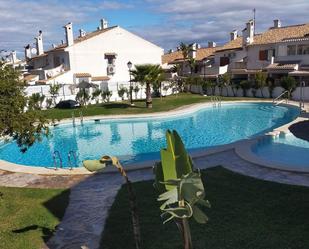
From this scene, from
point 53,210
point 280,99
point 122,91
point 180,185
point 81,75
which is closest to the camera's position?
point 180,185

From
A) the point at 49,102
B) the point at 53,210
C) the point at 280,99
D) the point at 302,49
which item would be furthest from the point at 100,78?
the point at 53,210

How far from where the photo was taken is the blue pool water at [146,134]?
22062 millimetres

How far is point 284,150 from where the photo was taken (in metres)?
18.4

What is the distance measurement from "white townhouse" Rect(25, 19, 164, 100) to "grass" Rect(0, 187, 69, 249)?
30953 millimetres

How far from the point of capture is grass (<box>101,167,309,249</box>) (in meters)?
7.93

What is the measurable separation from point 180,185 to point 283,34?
47.5 meters

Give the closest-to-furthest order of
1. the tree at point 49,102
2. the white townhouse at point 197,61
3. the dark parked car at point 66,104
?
the dark parked car at point 66,104
the tree at point 49,102
the white townhouse at point 197,61

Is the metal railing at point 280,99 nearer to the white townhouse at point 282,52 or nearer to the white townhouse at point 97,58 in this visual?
the white townhouse at point 282,52

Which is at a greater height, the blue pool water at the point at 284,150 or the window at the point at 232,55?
the window at the point at 232,55

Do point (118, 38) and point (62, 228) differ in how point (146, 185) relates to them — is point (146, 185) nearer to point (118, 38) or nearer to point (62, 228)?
point (62, 228)

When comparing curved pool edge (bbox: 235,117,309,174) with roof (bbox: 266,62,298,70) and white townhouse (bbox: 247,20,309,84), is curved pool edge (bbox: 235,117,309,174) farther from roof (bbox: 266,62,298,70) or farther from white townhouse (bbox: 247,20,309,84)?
white townhouse (bbox: 247,20,309,84)

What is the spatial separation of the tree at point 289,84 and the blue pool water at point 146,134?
317 cm

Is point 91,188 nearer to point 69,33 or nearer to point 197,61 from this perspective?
point 69,33

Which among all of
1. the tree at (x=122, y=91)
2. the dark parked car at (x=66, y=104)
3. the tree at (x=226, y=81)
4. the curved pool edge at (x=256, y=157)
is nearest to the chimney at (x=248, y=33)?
the tree at (x=226, y=81)
